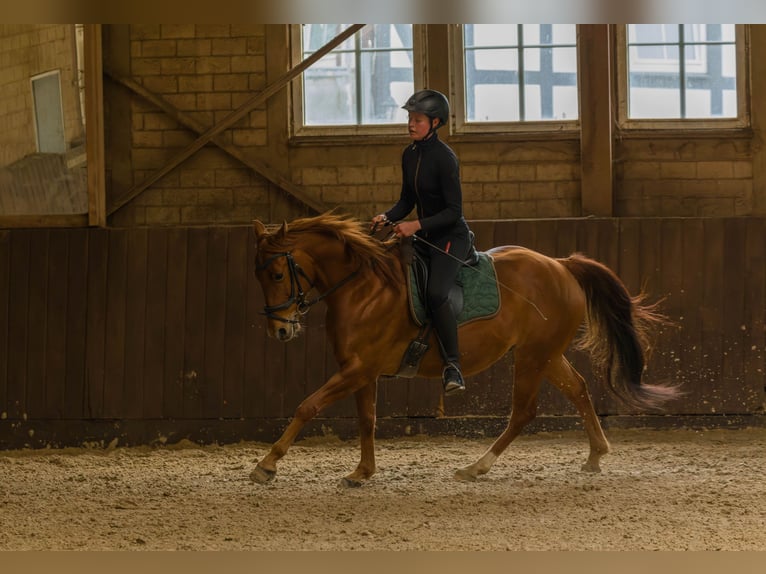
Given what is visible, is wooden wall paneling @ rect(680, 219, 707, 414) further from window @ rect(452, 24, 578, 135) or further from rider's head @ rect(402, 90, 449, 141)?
rider's head @ rect(402, 90, 449, 141)

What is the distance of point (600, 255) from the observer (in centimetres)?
640

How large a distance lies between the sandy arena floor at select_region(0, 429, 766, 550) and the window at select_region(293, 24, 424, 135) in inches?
113

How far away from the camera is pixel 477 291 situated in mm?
4668

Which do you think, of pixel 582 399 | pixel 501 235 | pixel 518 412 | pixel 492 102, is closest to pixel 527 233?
pixel 501 235

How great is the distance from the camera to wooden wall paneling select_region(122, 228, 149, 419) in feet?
20.8

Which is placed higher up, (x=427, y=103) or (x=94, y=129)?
(x=94, y=129)

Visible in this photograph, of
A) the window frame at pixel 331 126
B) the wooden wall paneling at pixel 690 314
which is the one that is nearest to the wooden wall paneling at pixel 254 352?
the window frame at pixel 331 126

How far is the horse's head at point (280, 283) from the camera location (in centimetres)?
428

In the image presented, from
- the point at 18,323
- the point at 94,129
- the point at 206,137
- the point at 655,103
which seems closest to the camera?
the point at 18,323

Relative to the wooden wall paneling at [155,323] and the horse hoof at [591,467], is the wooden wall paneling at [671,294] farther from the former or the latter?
the wooden wall paneling at [155,323]

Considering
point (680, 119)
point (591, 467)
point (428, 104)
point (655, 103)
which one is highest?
Answer: point (655, 103)

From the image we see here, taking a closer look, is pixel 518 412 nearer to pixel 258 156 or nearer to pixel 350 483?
pixel 350 483

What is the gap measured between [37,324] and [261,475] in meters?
Answer: 2.86

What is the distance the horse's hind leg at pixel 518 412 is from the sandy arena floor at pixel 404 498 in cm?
9
